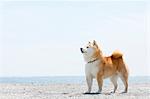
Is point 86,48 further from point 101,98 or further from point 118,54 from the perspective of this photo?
point 101,98

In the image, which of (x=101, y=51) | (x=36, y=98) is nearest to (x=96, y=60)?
(x=101, y=51)

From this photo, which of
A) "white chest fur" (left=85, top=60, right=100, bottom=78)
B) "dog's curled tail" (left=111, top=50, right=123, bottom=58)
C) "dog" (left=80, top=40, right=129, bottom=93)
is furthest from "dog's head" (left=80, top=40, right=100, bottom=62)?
"dog's curled tail" (left=111, top=50, right=123, bottom=58)

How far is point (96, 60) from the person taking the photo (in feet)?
47.8

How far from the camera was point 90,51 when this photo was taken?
572 inches

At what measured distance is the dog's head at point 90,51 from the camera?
14.5m

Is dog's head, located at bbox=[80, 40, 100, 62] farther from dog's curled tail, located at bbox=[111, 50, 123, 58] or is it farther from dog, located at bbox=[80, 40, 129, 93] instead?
dog's curled tail, located at bbox=[111, 50, 123, 58]

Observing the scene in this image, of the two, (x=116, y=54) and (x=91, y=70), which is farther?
(x=116, y=54)

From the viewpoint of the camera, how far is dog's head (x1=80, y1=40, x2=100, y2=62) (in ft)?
47.5

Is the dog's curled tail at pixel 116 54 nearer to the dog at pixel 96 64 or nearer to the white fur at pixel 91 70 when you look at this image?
the dog at pixel 96 64

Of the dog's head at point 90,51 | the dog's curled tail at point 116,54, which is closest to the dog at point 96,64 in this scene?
the dog's head at point 90,51

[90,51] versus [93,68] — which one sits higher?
[90,51]

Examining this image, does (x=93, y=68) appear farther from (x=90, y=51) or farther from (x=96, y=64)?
(x=90, y=51)

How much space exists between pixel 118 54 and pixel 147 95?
1.59 meters

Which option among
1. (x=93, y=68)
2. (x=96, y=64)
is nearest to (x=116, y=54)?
(x=96, y=64)
